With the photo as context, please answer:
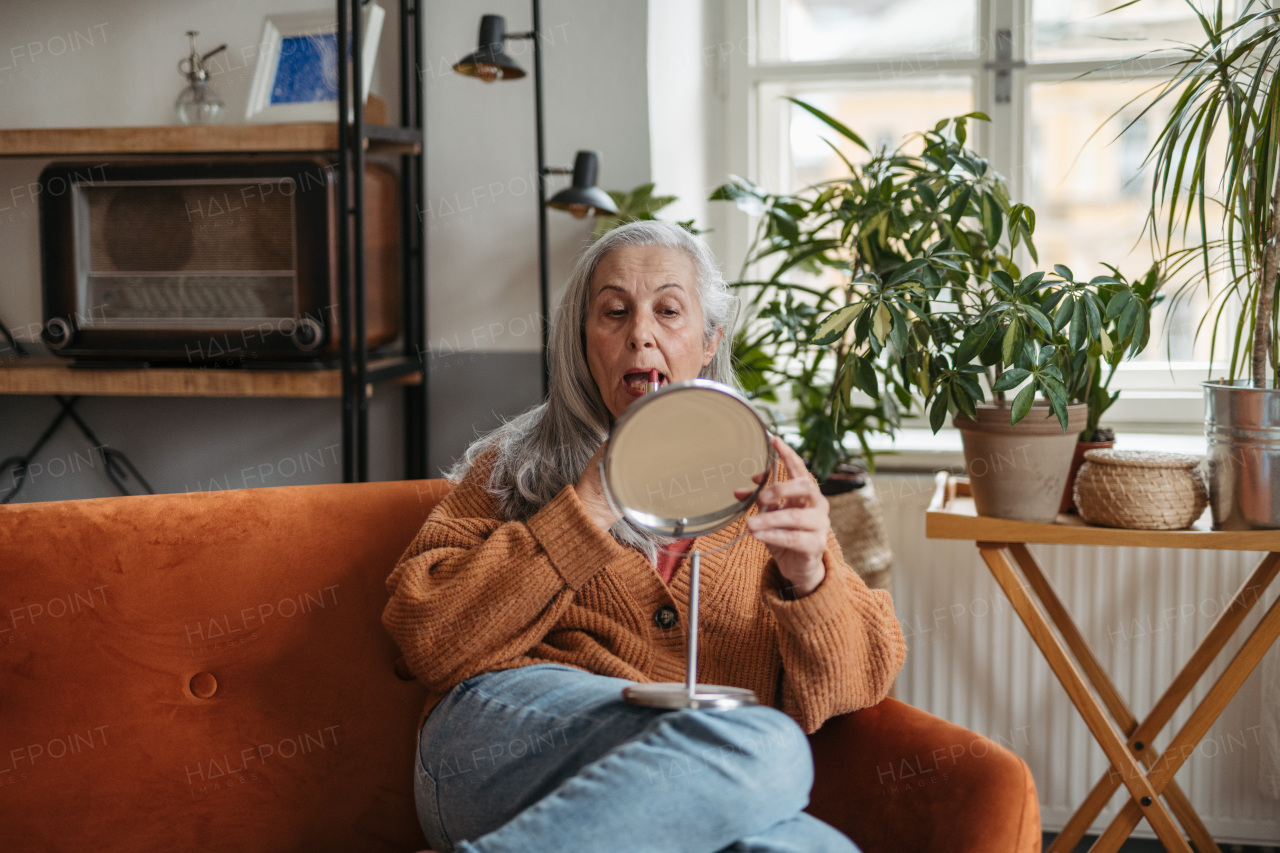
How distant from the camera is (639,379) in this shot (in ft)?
3.84

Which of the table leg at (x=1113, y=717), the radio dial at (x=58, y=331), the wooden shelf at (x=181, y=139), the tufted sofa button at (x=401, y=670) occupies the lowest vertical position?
the table leg at (x=1113, y=717)

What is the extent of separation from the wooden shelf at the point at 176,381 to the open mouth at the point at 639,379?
817 mm

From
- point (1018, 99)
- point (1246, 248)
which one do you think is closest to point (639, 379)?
point (1246, 248)

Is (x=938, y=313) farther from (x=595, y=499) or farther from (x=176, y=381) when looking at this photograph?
(x=176, y=381)

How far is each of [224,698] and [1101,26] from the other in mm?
2112

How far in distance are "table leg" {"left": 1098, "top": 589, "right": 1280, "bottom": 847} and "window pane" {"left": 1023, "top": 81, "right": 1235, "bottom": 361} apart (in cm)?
87

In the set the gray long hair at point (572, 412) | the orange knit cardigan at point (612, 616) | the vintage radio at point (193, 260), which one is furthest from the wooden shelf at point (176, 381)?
the orange knit cardigan at point (612, 616)

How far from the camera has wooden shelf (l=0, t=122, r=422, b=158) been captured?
5.88 feet

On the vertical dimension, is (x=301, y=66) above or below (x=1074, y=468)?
above

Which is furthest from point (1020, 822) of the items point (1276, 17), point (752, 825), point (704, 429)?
point (1276, 17)

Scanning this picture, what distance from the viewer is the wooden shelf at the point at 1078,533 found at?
139 centimetres

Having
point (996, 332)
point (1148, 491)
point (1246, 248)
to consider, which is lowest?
point (1148, 491)

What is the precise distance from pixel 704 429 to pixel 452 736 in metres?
0.43

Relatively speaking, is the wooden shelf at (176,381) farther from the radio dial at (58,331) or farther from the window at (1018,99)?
the window at (1018,99)
